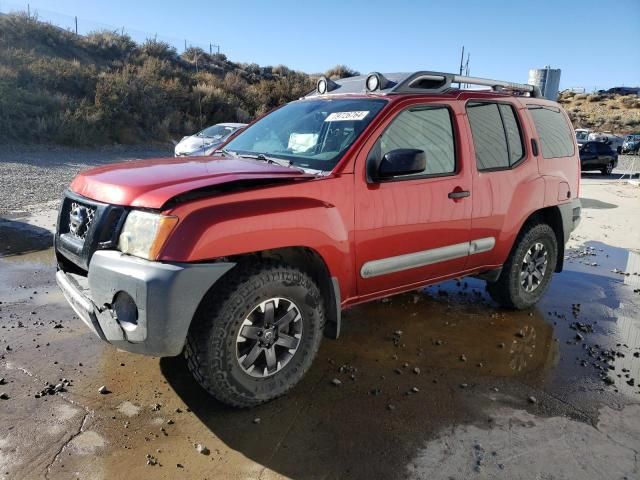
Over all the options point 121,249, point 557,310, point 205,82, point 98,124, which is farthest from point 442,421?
point 205,82

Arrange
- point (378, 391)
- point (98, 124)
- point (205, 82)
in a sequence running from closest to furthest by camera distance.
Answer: point (378, 391) → point (98, 124) → point (205, 82)

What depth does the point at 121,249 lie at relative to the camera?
278 centimetres

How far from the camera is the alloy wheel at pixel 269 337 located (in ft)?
9.85

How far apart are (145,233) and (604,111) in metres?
61.8

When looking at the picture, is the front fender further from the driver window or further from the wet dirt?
the wet dirt

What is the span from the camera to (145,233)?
268 cm

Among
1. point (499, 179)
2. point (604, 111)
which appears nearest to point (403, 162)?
point (499, 179)

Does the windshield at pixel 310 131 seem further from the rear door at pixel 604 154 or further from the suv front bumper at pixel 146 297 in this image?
the rear door at pixel 604 154

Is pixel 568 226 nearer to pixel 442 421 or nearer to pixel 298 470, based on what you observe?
pixel 442 421

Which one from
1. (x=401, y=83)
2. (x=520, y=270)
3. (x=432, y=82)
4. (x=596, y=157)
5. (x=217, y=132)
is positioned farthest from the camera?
(x=596, y=157)

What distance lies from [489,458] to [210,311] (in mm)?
1705

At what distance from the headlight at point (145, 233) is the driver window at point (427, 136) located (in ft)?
5.28

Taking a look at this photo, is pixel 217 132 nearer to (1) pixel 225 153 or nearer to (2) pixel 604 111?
(1) pixel 225 153

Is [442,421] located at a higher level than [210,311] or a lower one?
lower
